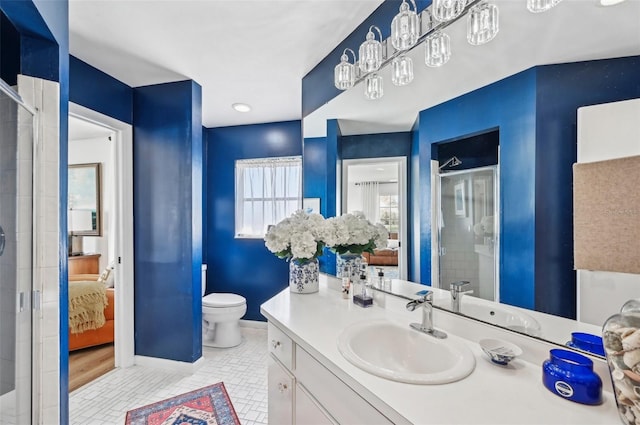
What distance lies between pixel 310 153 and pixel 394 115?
0.81 m

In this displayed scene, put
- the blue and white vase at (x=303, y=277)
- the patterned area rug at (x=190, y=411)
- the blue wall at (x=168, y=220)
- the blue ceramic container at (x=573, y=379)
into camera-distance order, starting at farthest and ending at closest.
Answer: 1. the blue wall at (x=168, y=220)
2. the patterned area rug at (x=190, y=411)
3. the blue and white vase at (x=303, y=277)
4. the blue ceramic container at (x=573, y=379)

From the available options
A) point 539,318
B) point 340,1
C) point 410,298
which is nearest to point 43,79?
point 340,1

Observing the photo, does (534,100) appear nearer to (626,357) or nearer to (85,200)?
(626,357)

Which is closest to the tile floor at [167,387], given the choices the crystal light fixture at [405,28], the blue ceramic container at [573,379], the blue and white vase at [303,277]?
the blue and white vase at [303,277]

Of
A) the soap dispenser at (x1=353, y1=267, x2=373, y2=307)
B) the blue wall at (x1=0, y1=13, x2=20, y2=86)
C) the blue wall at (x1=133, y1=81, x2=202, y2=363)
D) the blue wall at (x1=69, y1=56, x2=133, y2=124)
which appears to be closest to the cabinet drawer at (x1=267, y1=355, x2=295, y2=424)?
the soap dispenser at (x1=353, y1=267, x2=373, y2=307)

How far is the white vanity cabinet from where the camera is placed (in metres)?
0.83

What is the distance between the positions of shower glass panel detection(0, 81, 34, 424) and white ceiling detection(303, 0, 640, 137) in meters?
1.61

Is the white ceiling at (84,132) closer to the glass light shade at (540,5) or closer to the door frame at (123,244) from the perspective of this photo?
the door frame at (123,244)

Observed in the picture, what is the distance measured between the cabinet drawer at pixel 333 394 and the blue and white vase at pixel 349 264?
62 cm

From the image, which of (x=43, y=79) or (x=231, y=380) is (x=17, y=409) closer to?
(x=231, y=380)

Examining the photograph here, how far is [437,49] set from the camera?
120 cm

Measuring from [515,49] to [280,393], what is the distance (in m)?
1.55

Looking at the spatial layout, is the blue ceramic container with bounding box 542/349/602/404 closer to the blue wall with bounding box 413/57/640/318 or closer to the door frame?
the blue wall with bounding box 413/57/640/318

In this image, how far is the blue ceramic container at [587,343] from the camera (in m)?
0.80
